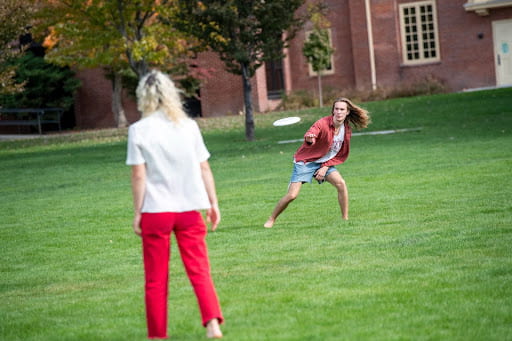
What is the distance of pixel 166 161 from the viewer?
5.44m

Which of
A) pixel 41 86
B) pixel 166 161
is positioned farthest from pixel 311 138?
pixel 41 86

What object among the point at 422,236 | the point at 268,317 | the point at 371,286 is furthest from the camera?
the point at 422,236

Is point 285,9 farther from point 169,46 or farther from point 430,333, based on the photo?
point 430,333

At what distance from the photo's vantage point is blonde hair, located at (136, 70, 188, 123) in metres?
5.39

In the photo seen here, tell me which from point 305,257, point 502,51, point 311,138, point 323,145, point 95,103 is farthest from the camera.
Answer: point 95,103

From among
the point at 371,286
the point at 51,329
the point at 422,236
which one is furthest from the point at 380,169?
the point at 51,329

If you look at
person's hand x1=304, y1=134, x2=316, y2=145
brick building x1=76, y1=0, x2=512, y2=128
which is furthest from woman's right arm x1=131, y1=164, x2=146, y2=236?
brick building x1=76, y1=0, x2=512, y2=128

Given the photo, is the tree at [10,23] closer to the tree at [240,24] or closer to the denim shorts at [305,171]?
the tree at [240,24]

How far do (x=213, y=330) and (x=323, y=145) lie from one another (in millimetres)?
5005

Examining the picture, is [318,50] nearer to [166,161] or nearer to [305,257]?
[305,257]

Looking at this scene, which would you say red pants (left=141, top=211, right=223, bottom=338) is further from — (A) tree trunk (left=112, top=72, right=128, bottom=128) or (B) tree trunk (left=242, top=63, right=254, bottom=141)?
(A) tree trunk (left=112, top=72, right=128, bottom=128)

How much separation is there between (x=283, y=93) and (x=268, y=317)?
115ft

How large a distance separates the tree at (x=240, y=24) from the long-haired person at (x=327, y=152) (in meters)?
14.2

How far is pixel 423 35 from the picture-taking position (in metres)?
40.6
